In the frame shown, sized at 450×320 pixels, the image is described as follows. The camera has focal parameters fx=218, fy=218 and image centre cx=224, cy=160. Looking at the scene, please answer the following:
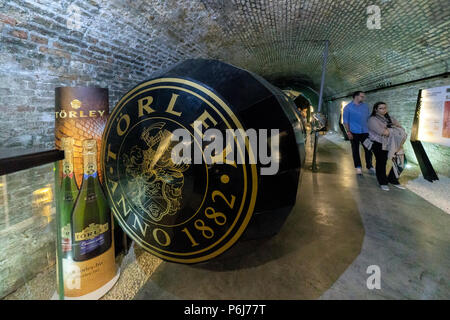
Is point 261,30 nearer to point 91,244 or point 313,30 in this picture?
point 313,30

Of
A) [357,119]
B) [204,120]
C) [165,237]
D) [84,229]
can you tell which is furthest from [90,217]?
[357,119]

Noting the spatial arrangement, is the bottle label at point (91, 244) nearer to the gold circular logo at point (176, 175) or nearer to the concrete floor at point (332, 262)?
the gold circular logo at point (176, 175)

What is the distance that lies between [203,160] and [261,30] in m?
4.90

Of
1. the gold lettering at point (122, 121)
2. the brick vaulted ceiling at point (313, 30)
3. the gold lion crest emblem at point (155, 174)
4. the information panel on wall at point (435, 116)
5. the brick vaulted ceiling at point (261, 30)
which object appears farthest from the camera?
the information panel on wall at point (435, 116)

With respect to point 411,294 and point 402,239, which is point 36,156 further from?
point 402,239

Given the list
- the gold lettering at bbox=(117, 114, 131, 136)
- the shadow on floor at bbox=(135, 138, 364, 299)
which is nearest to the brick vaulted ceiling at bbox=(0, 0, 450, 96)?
the gold lettering at bbox=(117, 114, 131, 136)

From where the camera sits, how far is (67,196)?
1780 millimetres

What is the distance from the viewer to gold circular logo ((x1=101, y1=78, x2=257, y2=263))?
1295 millimetres

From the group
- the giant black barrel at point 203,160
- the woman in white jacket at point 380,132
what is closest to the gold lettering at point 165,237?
the giant black barrel at point 203,160

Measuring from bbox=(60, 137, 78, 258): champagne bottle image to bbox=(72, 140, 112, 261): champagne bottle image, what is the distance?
0.16 ft

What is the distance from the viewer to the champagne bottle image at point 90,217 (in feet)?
5.57

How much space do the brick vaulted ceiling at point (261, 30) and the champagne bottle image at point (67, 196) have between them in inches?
59.4

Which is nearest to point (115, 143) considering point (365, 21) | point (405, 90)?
point (365, 21)
